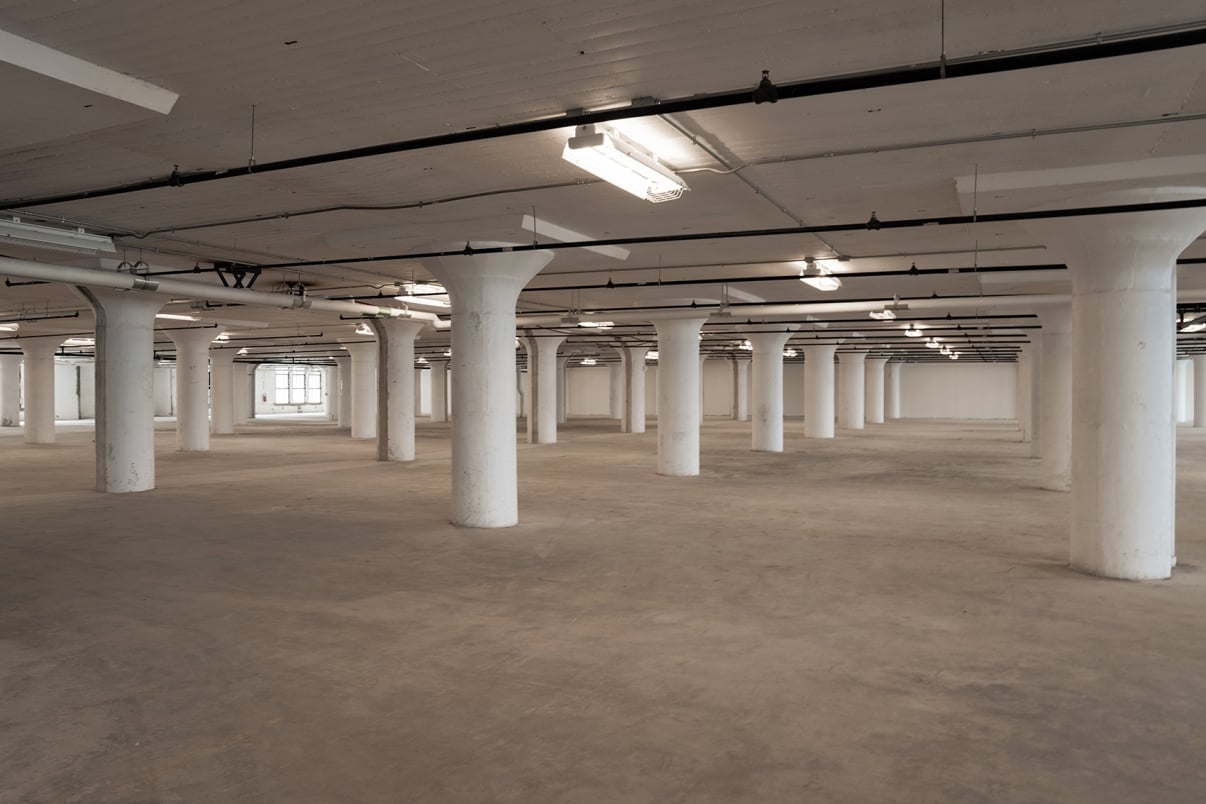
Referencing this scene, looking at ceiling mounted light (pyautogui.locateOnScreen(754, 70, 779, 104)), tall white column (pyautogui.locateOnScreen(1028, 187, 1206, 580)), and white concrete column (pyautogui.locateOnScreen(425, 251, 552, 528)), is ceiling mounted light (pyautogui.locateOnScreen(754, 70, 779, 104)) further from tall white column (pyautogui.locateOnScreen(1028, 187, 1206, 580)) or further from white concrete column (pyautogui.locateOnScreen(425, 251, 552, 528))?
white concrete column (pyautogui.locateOnScreen(425, 251, 552, 528))

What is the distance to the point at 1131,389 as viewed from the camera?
922 cm

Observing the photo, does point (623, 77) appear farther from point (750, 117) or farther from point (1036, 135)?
point (1036, 135)

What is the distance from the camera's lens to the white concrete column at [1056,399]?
17.4 meters

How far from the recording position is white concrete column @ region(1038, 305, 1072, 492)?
1738cm

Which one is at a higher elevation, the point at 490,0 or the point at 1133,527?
the point at 490,0

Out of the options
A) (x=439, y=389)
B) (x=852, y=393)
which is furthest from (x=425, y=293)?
(x=439, y=389)

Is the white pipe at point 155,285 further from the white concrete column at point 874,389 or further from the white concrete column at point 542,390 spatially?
the white concrete column at point 874,389

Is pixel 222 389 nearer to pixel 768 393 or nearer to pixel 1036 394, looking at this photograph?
pixel 768 393

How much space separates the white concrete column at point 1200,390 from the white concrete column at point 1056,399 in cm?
2881

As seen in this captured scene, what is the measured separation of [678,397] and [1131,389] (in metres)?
12.0

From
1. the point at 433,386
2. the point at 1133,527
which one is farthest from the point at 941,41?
the point at 433,386

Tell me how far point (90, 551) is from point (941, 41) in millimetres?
11230

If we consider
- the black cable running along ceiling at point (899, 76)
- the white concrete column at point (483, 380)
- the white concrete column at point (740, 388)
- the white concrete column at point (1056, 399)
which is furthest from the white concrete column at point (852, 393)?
the black cable running along ceiling at point (899, 76)

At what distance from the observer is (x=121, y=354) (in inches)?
659
